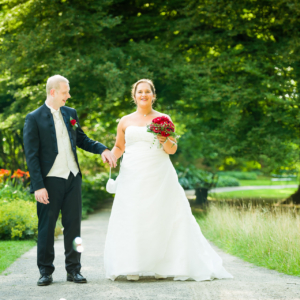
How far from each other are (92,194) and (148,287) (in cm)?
998

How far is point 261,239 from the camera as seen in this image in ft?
20.0

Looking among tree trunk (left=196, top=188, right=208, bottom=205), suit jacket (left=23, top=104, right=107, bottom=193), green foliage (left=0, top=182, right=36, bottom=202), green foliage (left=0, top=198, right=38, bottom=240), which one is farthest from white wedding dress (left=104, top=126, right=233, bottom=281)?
tree trunk (left=196, top=188, right=208, bottom=205)

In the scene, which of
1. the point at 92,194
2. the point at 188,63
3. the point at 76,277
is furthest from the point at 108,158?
the point at 92,194

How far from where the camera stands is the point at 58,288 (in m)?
4.07

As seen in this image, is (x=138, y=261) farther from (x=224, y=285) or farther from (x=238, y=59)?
(x=238, y=59)

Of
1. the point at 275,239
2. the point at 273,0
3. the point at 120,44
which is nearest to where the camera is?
the point at 275,239

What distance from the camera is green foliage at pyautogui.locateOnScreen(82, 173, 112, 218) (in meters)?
12.5

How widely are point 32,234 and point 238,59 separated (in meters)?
6.61

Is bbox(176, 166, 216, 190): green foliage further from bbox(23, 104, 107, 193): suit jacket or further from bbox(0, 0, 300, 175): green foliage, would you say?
bbox(23, 104, 107, 193): suit jacket

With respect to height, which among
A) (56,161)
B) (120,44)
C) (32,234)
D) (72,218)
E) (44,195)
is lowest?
(32,234)

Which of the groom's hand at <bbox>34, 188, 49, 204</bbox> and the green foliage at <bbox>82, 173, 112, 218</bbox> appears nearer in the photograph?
the groom's hand at <bbox>34, 188, 49, 204</bbox>

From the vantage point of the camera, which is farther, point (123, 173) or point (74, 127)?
point (123, 173)

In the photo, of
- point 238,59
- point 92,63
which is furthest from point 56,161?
point 238,59

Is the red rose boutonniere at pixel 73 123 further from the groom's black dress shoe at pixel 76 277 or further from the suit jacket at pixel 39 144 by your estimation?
the groom's black dress shoe at pixel 76 277
